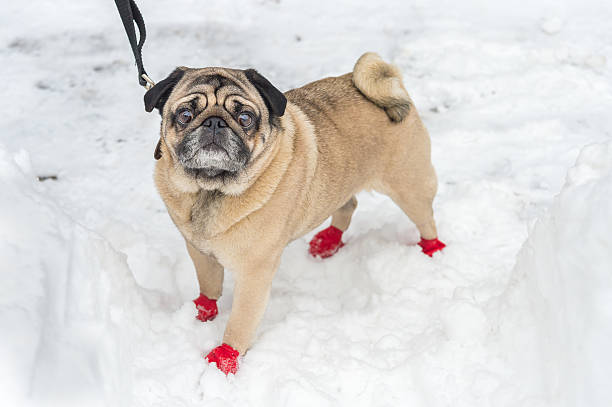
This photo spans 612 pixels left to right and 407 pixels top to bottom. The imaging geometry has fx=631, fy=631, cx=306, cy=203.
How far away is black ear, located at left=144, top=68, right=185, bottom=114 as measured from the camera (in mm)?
2641

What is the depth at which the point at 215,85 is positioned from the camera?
8.70 feet

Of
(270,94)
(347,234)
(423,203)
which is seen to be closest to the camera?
(270,94)

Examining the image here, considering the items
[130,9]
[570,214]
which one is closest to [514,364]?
[570,214]

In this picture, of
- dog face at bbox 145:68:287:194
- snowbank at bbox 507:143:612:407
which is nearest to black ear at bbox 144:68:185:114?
dog face at bbox 145:68:287:194

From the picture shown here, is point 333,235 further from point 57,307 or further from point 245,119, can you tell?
point 57,307

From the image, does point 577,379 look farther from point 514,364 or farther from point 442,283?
point 442,283

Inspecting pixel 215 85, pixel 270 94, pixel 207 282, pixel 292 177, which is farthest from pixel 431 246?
pixel 215 85

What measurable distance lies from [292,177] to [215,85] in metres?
0.54

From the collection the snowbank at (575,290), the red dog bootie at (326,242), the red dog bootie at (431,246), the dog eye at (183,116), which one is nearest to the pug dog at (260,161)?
the dog eye at (183,116)

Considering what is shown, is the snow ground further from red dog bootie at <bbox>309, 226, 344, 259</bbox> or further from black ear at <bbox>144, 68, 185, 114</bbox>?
black ear at <bbox>144, 68, 185, 114</bbox>

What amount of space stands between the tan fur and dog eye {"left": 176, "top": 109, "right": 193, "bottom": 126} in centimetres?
6

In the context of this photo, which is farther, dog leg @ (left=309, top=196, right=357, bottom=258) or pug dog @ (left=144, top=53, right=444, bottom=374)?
dog leg @ (left=309, top=196, right=357, bottom=258)

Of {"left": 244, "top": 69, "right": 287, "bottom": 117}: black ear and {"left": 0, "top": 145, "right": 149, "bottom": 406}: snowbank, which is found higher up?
{"left": 244, "top": 69, "right": 287, "bottom": 117}: black ear

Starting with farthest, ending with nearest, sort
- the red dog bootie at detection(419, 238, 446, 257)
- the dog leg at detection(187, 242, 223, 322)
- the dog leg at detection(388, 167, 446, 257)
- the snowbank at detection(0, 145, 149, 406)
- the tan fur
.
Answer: the red dog bootie at detection(419, 238, 446, 257) → the dog leg at detection(388, 167, 446, 257) → the dog leg at detection(187, 242, 223, 322) → the tan fur → the snowbank at detection(0, 145, 149, 406)
